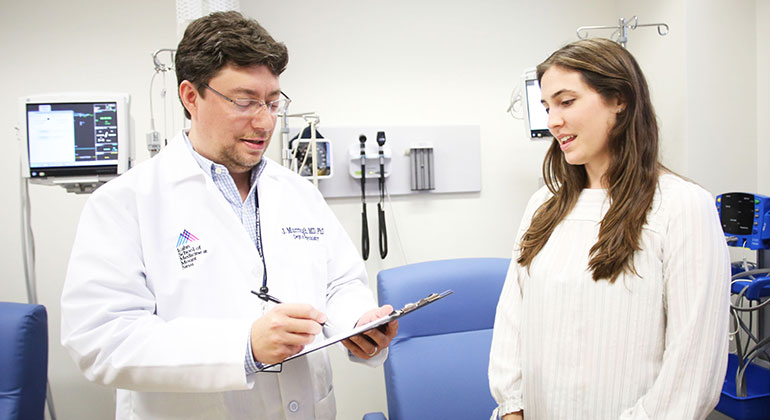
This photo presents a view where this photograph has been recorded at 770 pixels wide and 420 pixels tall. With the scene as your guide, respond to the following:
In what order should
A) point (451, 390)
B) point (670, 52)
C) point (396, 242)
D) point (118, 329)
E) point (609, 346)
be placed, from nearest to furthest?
point (118, 329) < point (609, 346) < point (451, 390) < point (670, 52) < point (396, 242)

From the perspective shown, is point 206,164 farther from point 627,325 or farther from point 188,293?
point 627,325

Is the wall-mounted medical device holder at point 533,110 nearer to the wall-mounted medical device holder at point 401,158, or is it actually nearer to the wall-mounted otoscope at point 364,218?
the wall-mounted medical device holder at point 401,158

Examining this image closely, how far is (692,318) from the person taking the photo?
1.00 metres

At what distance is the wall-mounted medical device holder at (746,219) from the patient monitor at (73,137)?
2.50 m

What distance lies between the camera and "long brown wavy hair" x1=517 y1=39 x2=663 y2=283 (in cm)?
109

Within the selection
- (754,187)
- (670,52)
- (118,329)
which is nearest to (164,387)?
(118,329)

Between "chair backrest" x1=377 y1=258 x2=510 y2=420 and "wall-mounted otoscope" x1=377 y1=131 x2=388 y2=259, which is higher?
"wall-mounted otoscope" x1=377 y1=131 x2=388 y2=259

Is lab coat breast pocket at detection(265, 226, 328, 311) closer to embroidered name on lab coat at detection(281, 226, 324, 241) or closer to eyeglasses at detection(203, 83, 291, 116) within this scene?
embroidered name on lab coat at detection(281, 226, 324, 241)

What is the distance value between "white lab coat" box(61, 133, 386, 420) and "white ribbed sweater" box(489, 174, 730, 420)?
387mm

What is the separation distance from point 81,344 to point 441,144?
200 centimetres

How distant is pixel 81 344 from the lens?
3.03 feet

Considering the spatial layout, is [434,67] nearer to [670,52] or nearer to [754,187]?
[670,52]

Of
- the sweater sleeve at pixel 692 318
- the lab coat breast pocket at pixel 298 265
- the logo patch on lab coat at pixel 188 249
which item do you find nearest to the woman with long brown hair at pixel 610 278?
the sweater sleeve at pixel 692 318

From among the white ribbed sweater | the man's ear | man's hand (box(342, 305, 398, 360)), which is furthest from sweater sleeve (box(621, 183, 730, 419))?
the man's ear
